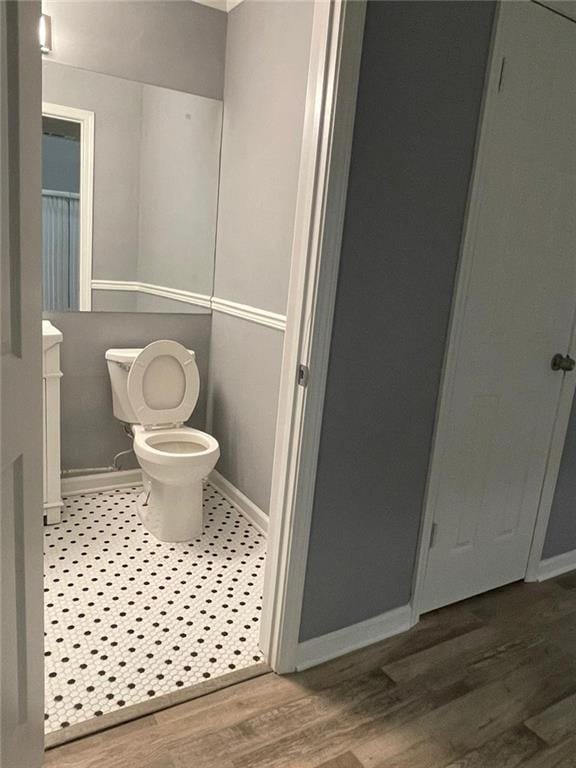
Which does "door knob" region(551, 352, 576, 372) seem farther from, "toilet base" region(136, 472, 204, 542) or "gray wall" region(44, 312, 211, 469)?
"gray wall" region(44, 312, 211, 469)

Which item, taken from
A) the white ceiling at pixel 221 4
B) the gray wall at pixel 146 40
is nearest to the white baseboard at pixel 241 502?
the gray wall at pixel 146 40

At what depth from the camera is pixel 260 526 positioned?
272 centimetres

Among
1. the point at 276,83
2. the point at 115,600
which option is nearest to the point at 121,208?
the point at 276,83

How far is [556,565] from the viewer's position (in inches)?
98.7

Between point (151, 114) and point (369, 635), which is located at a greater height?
point (151, 114)

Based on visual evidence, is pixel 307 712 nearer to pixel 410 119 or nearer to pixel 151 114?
pixel 410 119

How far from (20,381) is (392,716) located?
1.37 m

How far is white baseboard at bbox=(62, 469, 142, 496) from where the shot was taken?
9.47 feet

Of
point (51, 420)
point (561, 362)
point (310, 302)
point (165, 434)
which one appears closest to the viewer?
point (310, 302)

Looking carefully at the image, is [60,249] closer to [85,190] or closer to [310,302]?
[85,190]

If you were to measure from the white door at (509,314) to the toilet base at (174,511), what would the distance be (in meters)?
1.05

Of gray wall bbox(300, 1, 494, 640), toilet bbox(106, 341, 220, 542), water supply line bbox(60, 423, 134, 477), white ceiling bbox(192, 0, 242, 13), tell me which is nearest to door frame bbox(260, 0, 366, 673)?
gray wall bbox(300, 1, 494, 640)

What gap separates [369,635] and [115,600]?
91 cm

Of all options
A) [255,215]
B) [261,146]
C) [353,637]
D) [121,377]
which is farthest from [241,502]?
[261,146]
